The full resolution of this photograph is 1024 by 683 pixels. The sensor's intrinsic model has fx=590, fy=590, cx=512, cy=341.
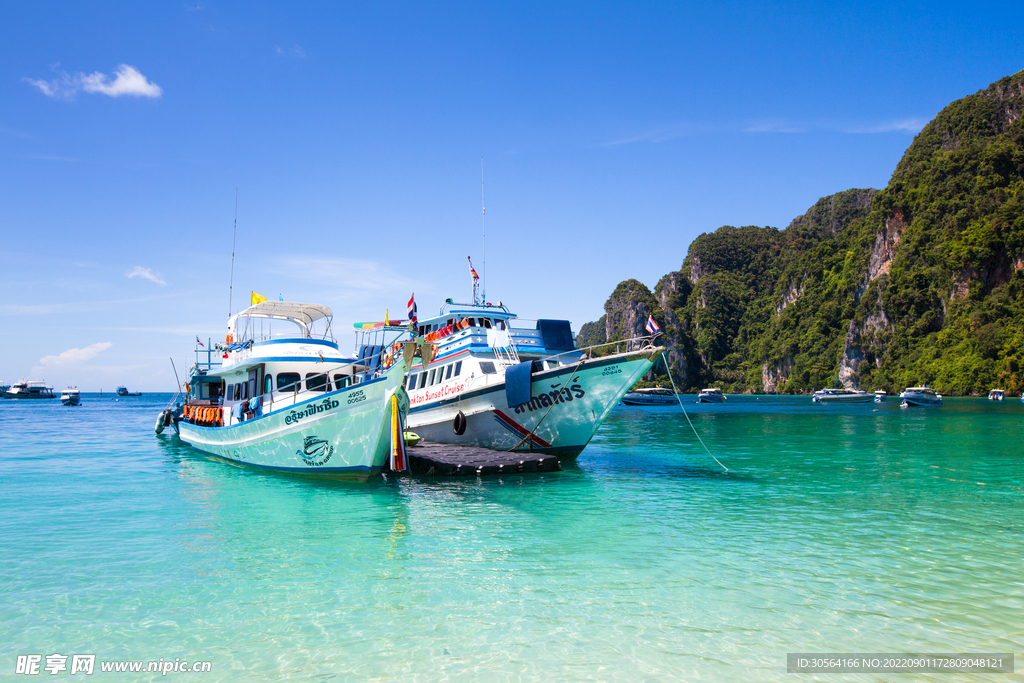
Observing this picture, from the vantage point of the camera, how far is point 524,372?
1731cm

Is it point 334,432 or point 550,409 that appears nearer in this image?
point 334,432

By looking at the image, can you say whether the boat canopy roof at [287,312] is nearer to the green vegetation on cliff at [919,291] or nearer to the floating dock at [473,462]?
the floating dock at [473,462]

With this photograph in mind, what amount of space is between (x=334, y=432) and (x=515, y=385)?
5410 millimetres

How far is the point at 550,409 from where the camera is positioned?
1786 cm

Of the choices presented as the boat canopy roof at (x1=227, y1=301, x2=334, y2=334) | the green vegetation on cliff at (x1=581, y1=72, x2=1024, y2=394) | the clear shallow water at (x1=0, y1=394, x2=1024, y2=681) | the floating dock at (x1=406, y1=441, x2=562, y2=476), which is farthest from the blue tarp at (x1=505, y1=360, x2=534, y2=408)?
the green vegetation on cliff at (x1=581, y1=72, x2=1024, y2=394)

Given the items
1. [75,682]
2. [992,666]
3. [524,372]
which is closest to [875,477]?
[524,372]

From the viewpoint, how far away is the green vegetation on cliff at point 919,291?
87938 millimetres

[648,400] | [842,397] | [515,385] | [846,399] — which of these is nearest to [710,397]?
[648,400]

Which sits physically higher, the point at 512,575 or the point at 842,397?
the point at 842,397

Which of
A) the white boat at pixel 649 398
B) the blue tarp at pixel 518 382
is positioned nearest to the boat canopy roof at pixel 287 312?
the blue tarp at pixel 518 382

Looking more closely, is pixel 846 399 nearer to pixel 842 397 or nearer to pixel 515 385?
pixel 842 397

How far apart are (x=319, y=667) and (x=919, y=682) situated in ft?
17.5

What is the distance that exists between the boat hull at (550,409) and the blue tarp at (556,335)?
318 centimetres

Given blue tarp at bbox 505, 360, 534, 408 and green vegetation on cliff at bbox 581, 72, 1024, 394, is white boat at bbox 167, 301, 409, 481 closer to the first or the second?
blue tarp at bbox 505, 360, 534, 408
